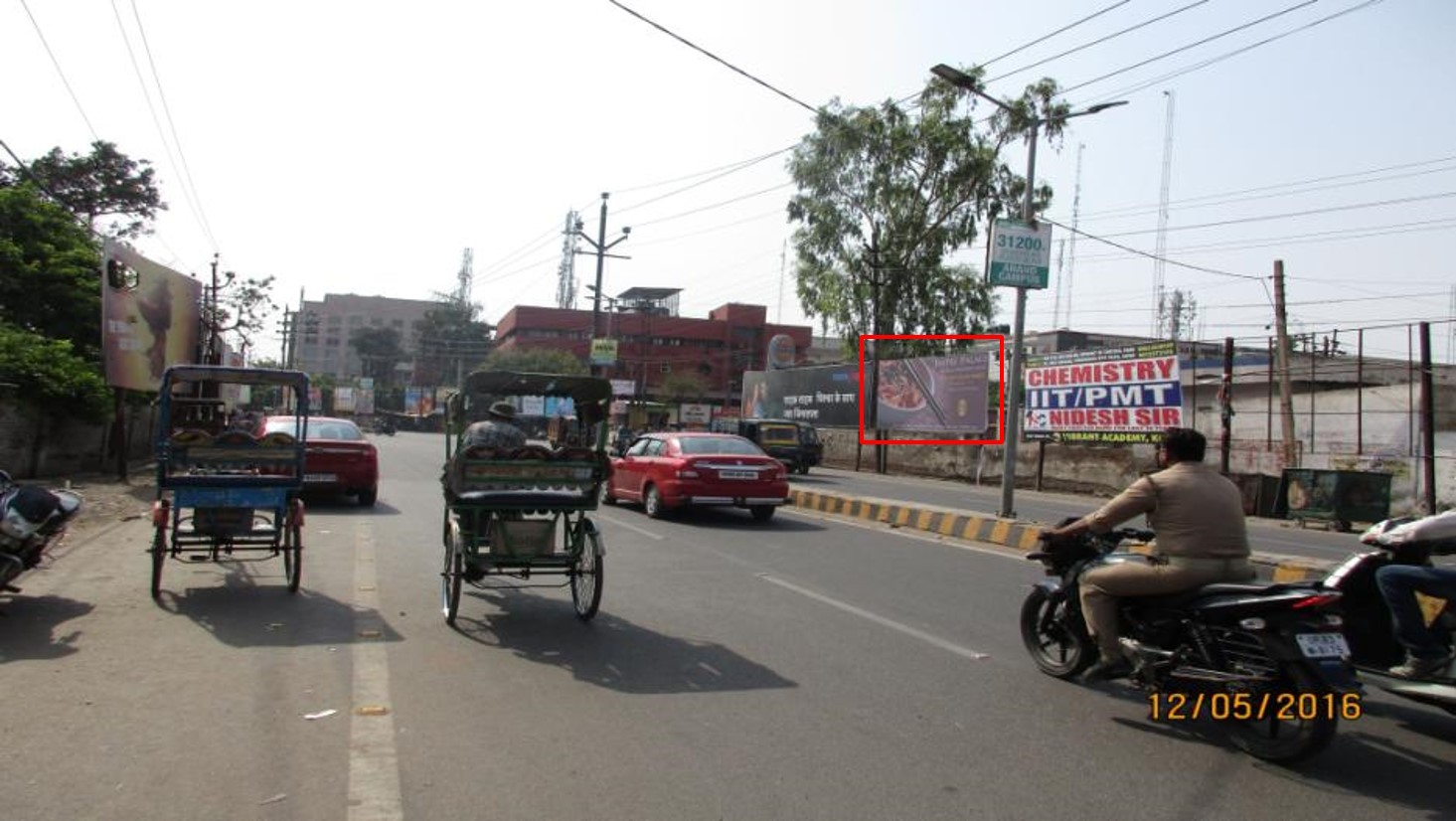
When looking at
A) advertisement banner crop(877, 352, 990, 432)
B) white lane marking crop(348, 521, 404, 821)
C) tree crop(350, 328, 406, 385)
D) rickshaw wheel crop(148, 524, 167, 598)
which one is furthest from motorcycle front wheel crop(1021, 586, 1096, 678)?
tree crop(350, 328, 406, 385)

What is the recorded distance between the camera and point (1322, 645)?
4.42m

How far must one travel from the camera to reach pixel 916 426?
111 ft

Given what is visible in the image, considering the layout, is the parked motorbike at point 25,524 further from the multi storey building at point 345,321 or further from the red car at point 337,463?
the multi storey building at point 345,321

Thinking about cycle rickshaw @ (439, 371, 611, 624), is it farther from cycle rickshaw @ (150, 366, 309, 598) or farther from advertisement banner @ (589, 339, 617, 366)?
advertisement banner @ (589, 339, 617, 366)

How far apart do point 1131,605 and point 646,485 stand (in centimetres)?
1088

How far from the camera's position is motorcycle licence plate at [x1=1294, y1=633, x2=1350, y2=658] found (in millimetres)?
4387

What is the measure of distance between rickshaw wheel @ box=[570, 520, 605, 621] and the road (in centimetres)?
19

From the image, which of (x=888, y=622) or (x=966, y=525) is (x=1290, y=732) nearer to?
(x=888, y=622)

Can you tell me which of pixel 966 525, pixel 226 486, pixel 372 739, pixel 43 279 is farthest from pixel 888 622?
pixel 43 279

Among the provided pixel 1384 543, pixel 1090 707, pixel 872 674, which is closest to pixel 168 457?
pixel 872 674

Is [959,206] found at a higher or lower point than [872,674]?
higher

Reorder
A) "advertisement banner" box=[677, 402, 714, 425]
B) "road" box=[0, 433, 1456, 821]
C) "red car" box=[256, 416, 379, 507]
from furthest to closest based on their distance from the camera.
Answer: "advertisement banner" box=[677, 402, 714, 425] → "red car" box=[256, 416, 379, 507] → "road" box=[0, 433, 1456, 821]

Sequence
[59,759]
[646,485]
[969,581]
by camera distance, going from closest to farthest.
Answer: [59,759] < [969,581] < [646,485]

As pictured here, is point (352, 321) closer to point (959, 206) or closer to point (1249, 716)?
point (959, 206)
